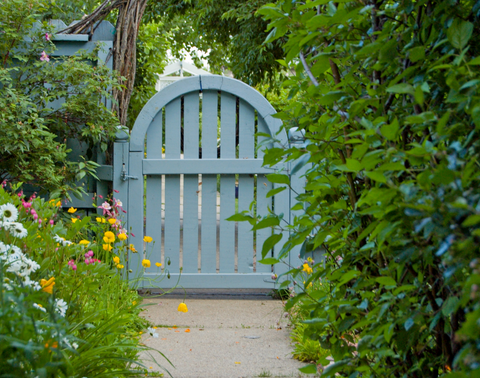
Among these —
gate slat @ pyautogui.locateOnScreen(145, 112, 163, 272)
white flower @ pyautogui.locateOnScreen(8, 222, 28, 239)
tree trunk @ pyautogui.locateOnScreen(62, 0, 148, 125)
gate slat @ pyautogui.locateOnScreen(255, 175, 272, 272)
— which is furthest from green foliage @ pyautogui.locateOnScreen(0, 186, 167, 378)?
tree trunk @ pyautogui.locateOnScreen(62, 0, 148, 125)

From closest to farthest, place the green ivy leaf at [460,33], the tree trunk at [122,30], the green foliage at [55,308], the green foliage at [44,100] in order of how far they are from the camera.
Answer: the green ivy leaf at [460,33] < the green foliage at [55,308] < the green foliage at [44,100] < the tree trunk at [122,30]

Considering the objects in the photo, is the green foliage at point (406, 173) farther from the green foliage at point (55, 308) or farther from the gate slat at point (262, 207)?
the gate slat at point (262, 207)

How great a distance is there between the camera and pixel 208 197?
393 cm

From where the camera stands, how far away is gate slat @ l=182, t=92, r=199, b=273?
3930mm

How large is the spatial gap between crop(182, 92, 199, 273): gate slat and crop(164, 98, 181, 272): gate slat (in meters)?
0.07

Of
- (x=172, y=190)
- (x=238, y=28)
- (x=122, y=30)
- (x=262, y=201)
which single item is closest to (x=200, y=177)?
(x=172, y=190)

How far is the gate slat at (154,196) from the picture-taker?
12.9 ft

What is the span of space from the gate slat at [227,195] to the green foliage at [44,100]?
3.27 ft

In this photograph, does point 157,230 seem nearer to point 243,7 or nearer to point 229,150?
point 229,150

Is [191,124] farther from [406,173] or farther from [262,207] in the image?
[406,173]

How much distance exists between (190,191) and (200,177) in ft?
0.53

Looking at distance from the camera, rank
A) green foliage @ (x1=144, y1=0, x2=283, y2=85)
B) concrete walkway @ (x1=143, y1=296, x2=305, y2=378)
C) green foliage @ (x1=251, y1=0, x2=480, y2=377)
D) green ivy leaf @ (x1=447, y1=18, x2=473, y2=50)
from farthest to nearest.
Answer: green foliage @ (x1=144, y1=0, x2=283, y2=85) → concrete walkway @ (x1=143, y1=296, x2=305, y2=378) → green ivy leaf @ (x1=447, y1=18, x2=473, y2=50) → green foliage @ (x1=251, y1=0, x2=480, y2=377)

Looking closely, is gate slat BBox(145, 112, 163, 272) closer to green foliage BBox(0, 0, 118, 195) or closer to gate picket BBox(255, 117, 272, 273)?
green foliage BBox(0, 0, 118, 195)

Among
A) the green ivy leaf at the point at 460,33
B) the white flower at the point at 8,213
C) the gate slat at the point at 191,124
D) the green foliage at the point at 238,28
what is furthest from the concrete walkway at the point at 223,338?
the green foliage at the point at 238,28
